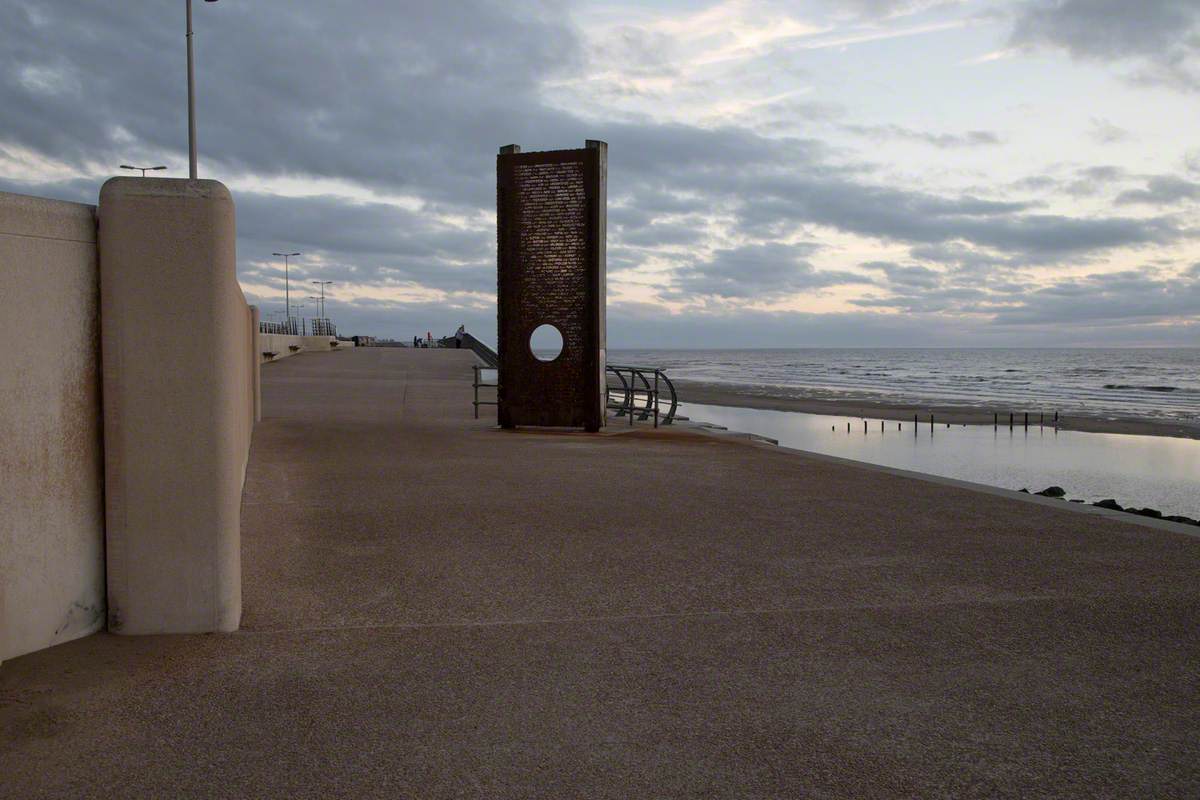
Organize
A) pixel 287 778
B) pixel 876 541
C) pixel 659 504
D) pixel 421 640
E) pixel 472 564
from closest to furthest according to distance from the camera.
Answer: pixel 287 778 → pixel 421 640 → pixel 472 564 → pixel 876 541 → pixel 659 504

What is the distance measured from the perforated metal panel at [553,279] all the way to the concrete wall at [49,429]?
10.2m

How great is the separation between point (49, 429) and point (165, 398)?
1.47ft

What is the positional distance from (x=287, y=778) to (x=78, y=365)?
211cm

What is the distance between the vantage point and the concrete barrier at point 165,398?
4191 millimetres

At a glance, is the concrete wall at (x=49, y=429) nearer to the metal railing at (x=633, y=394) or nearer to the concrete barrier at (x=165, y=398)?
the concrete barrier at (x=165, y=398)

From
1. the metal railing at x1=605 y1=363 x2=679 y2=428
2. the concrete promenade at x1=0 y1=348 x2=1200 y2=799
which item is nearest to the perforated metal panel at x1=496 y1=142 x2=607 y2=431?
the metal railing at x1=605 y1=363 x2=679 y2=428

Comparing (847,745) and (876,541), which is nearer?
(847,745)

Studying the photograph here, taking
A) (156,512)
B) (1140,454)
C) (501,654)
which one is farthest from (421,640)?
(1140,454)

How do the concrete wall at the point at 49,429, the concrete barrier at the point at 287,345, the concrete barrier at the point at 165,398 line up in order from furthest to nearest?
the concrete barrier at the point at 287,345
the concrete barrier at the point at 165,398
the concrete wall at the point at 49,429

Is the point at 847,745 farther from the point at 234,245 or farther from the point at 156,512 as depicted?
the point at 234,245

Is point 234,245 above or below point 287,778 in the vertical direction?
above

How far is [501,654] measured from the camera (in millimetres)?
4262

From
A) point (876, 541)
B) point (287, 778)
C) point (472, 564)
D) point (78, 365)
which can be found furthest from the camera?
point (876, 541)

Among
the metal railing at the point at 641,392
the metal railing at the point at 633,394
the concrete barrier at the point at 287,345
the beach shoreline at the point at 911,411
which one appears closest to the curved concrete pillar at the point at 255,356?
the metal railing at the point at 633,394
